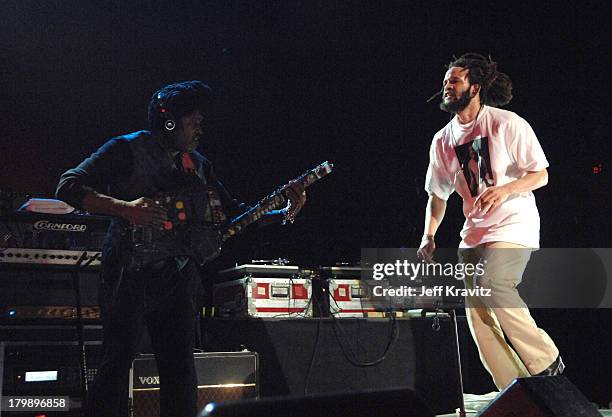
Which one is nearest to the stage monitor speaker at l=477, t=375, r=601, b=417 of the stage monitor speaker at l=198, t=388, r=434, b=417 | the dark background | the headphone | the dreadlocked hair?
the stage monitor speaker at l=198, t=388, r=434, b=417

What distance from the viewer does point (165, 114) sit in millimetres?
3002

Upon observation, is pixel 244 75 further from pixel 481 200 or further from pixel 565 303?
pixel 565 303

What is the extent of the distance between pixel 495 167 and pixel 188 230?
73.3 inches

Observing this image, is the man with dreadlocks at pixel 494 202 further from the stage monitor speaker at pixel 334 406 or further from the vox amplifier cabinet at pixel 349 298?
the stage monitor speaker at pixel 334 406

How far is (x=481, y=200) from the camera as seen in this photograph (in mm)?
3359

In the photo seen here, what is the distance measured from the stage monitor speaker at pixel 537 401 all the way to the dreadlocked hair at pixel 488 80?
8.69 feet

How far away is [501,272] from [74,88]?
332 cm

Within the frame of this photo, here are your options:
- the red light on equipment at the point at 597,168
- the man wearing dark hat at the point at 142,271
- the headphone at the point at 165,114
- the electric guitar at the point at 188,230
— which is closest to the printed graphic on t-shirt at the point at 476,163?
the electric guitar at the point at 188,230

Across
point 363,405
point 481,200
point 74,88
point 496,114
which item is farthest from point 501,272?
point 74,88

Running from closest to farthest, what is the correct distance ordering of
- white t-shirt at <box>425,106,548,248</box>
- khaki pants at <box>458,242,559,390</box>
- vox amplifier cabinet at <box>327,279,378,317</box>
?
1. khaki pants at <box>458,242,559,390</box>
2. white t-shirt at <box>425,106,548,248</box>
3. vox amplifier cabinet at <box>327,279,378,317</box>

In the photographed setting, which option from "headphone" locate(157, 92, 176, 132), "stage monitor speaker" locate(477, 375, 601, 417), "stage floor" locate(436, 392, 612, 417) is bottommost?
"stage floor" locate(436, 392, 612, 417)

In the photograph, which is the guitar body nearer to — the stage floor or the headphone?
the headphone

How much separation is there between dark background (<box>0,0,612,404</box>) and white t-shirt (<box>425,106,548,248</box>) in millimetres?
1890

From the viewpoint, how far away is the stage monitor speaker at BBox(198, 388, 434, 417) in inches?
42.8
